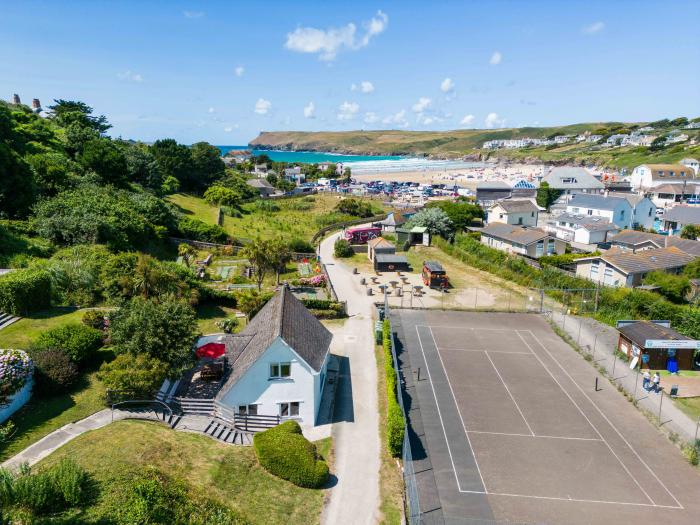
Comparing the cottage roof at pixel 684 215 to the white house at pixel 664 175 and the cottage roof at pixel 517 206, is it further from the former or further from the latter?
the white house at pixel 664 175

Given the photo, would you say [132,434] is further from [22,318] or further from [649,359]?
[649,359]

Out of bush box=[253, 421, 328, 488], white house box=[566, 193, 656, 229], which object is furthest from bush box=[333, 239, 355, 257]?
bush box=[253, 421, 328, 488]

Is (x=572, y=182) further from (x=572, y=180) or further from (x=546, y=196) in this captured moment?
(x=546, y=196)

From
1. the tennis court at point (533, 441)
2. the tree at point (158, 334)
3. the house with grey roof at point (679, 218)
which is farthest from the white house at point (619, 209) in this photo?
the tree at point (158, 334)

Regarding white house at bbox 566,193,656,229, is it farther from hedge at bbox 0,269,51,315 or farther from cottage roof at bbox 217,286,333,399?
hedge at bbox 0,269,51,315

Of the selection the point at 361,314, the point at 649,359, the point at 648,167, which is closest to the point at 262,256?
the point at 361,314
